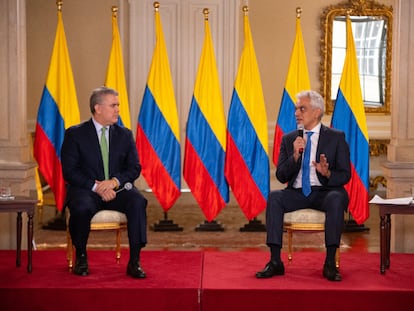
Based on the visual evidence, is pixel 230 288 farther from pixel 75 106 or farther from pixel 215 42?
pixel 215 42

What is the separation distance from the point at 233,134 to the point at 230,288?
284 cm

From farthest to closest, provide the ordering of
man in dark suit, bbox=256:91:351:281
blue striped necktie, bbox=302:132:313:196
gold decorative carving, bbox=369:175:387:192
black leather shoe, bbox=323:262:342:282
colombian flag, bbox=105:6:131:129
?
1. gold decorative carving, bbox=369:175:387:192
2. colombian flag, bbox=105:6:131:129
3. blue striped necktie, bbox=302:132:313:196
4. man in dark suit, bbox=256:91:351:281
5. black leather shoe, bbox=323:262:342:282

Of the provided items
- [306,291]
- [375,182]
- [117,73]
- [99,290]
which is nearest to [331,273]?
[306,291]

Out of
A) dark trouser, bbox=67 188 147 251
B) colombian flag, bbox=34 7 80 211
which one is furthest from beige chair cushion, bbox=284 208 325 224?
colombian flag, bbox=34 7 80 211

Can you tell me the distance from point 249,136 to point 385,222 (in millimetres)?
2382

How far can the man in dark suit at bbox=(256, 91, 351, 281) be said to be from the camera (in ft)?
16.4

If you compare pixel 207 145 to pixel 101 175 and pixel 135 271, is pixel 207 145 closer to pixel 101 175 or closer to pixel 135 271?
pixel 101 175

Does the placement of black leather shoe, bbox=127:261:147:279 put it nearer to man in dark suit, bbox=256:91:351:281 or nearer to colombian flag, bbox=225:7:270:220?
man in dark suit, bbox=256:91:351:281

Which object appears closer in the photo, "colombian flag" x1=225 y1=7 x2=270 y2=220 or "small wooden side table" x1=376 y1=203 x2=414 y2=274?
"small wooden side table" x1=376 y1=203 x2=414 y2=274

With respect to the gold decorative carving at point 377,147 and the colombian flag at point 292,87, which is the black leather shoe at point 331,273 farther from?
the gold decorative carving at point 377,147

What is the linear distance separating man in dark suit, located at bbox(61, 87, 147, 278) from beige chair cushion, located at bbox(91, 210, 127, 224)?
36mm

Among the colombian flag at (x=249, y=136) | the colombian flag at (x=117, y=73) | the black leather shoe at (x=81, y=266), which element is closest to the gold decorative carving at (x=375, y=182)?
the colombian flag at (x=249, y=136)

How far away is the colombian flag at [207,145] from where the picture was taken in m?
7.39

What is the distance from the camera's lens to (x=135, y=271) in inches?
196
